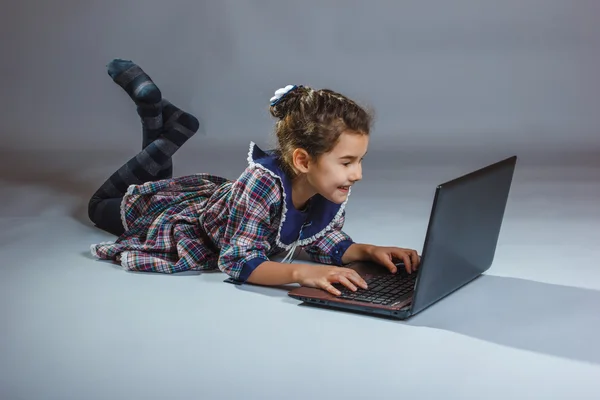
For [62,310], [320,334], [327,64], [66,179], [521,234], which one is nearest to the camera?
[320,334]

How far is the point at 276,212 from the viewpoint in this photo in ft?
9.51

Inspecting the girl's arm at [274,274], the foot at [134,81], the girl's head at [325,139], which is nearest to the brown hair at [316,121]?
the girl's head at [325,139]

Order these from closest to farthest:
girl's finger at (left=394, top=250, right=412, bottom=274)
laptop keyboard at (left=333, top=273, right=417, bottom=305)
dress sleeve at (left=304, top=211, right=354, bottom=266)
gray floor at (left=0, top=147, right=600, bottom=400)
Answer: gray floor at (left=0, top=147, right=600, bottom=400)
laptop keyboard at (left=333, top=273, right=417, bottom=305)
girl's finger at (left=394, top=250, right=412, bottom=274)
dress sleeve at (left=304, top=211, right=354, bottom=266)

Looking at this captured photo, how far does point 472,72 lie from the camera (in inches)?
186

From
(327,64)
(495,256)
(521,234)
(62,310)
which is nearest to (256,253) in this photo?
(62,310)

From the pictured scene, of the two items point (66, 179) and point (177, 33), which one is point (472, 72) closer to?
point (177, 33)

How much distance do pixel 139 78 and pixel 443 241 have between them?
58.3 inches

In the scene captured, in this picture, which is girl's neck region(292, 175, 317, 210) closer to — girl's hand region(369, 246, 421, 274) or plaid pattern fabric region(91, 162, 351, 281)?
plaid pattern fabric region(91, 162, 351, 281)

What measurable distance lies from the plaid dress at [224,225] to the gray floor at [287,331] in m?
0.07

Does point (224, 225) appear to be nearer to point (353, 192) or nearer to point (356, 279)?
point (356, 279)

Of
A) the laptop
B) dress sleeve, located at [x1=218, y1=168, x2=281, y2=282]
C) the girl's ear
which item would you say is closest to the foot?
dress sleeve, located at [x1=218, y1=168, x2=281, y2=282]

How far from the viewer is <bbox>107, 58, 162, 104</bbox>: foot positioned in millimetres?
3551

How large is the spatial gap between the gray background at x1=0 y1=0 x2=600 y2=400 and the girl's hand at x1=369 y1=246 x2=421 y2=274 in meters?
0.18

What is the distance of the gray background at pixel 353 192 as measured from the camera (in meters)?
2.34
